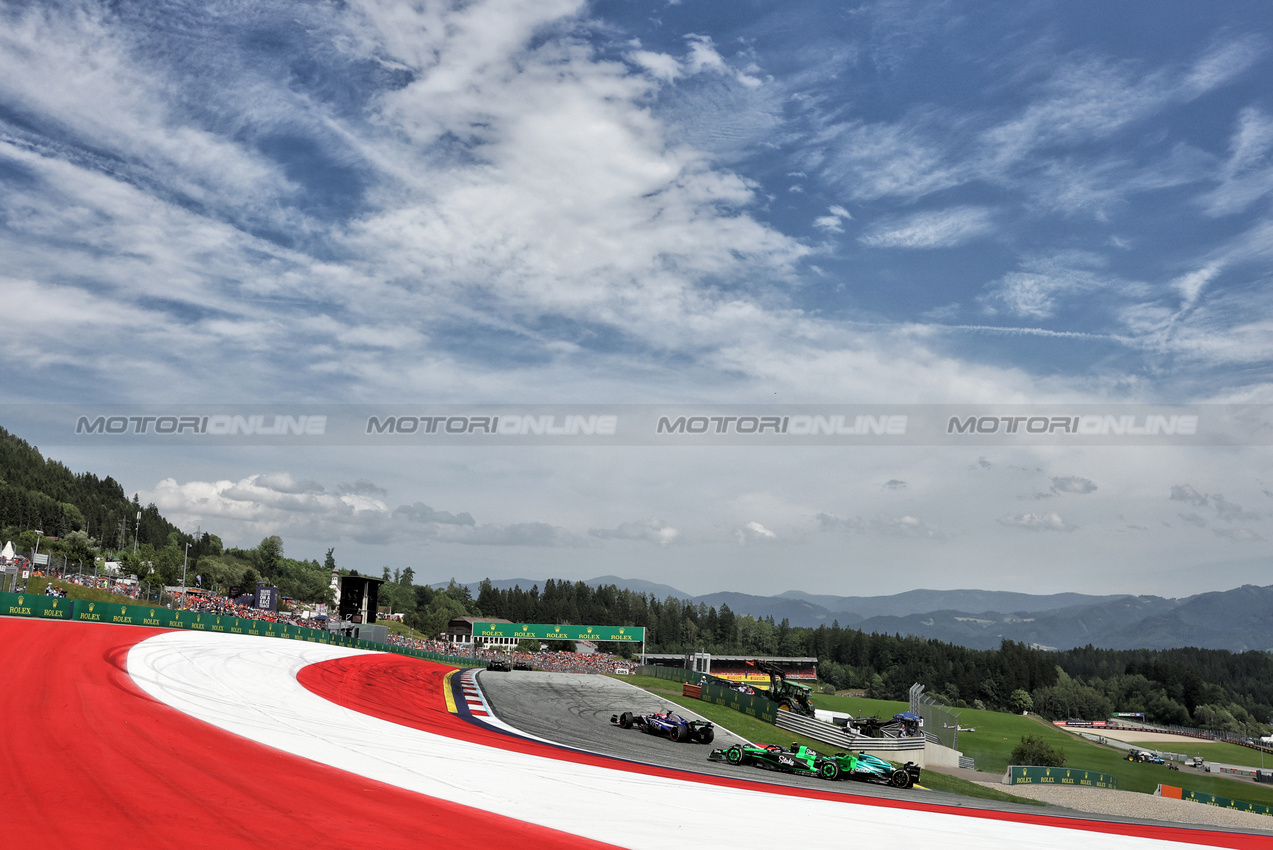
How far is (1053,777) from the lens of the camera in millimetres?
48656

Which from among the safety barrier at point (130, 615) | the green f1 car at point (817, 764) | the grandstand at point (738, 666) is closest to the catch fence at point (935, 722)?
the green f1 car at point (817, 764)

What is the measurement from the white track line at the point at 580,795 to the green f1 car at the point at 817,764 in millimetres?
6295

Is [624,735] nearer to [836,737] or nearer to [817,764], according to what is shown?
[817,764]

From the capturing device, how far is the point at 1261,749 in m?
108

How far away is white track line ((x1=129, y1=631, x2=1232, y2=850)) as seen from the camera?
12031 millimetres

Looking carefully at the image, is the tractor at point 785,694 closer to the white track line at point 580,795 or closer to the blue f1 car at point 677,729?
the blue f1 car at point 677,729

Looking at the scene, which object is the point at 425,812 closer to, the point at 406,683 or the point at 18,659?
the point at 18,659

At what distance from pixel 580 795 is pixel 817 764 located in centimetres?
1179

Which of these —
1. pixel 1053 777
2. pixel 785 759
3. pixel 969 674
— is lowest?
pixel 969 674

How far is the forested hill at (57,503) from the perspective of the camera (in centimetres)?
15038

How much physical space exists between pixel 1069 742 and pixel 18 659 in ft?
371

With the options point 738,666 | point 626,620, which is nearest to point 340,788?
point 738,666

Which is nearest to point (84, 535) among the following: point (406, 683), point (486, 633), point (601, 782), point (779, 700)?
point (486, 633)

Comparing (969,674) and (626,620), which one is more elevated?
(626,620)
